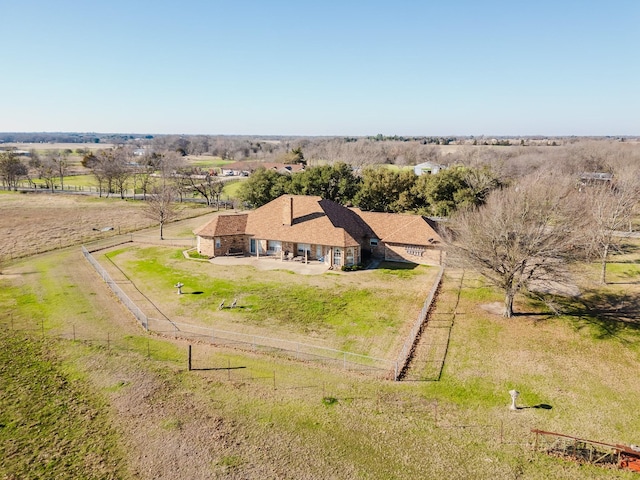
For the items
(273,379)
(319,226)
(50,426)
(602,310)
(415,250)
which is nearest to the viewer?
(50,426)

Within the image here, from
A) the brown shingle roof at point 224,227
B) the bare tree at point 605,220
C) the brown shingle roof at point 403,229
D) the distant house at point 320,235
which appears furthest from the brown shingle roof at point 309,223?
the bare tree at point 605,220

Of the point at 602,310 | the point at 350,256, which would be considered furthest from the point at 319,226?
the point at 602,310

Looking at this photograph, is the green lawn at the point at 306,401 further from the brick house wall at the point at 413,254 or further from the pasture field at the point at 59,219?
the pasture field at the point at 59,219

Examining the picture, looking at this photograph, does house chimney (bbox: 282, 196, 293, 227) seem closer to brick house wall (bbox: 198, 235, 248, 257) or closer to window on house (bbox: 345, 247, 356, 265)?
brick house wall (bbox: 198, 235, 248, 257)

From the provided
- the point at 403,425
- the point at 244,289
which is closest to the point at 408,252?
the point at 244,289

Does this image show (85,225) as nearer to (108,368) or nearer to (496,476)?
(108,368)

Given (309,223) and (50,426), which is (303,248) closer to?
(309,223)
